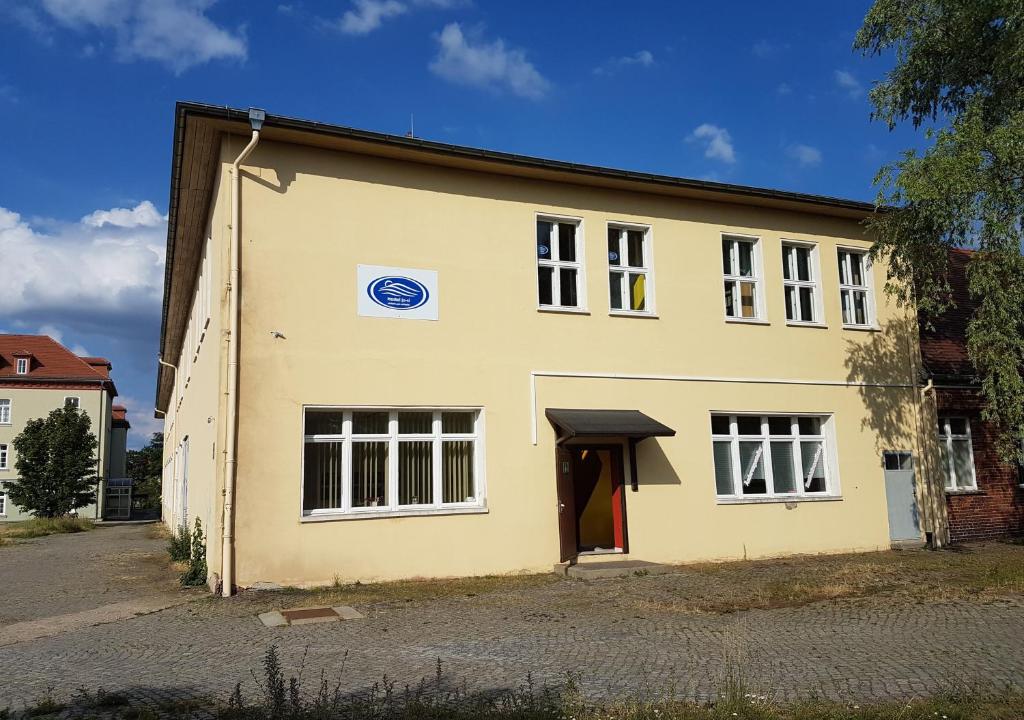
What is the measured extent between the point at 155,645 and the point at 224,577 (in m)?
2.90

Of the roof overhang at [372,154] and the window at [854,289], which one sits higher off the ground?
the roof overhang at [372,154]

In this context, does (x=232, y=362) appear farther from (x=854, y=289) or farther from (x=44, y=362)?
(x=44, y=362)

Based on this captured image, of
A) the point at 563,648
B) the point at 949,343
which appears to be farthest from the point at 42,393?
the point at 563,648

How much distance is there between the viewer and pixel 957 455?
1684 centimetres

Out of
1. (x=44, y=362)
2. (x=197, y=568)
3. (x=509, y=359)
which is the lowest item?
(x=197, y=568)

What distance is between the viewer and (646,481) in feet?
45.7

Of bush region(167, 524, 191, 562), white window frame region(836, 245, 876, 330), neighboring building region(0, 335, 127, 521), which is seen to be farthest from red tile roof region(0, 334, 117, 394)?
white window frame region(836, 245, 876, 330)

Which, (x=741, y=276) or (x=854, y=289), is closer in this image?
(x=741, y=276)

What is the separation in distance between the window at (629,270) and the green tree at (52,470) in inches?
1300

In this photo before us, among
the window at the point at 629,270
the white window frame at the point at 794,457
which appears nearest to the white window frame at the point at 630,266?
the window at the point at 629,270

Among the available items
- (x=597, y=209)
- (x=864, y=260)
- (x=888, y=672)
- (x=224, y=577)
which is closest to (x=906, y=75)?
(x=864, y=260)

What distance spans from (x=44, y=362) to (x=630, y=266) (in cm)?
4683

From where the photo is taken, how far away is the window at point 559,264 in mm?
14141

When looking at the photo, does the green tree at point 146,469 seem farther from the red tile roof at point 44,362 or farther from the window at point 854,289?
the window at point 854,289
